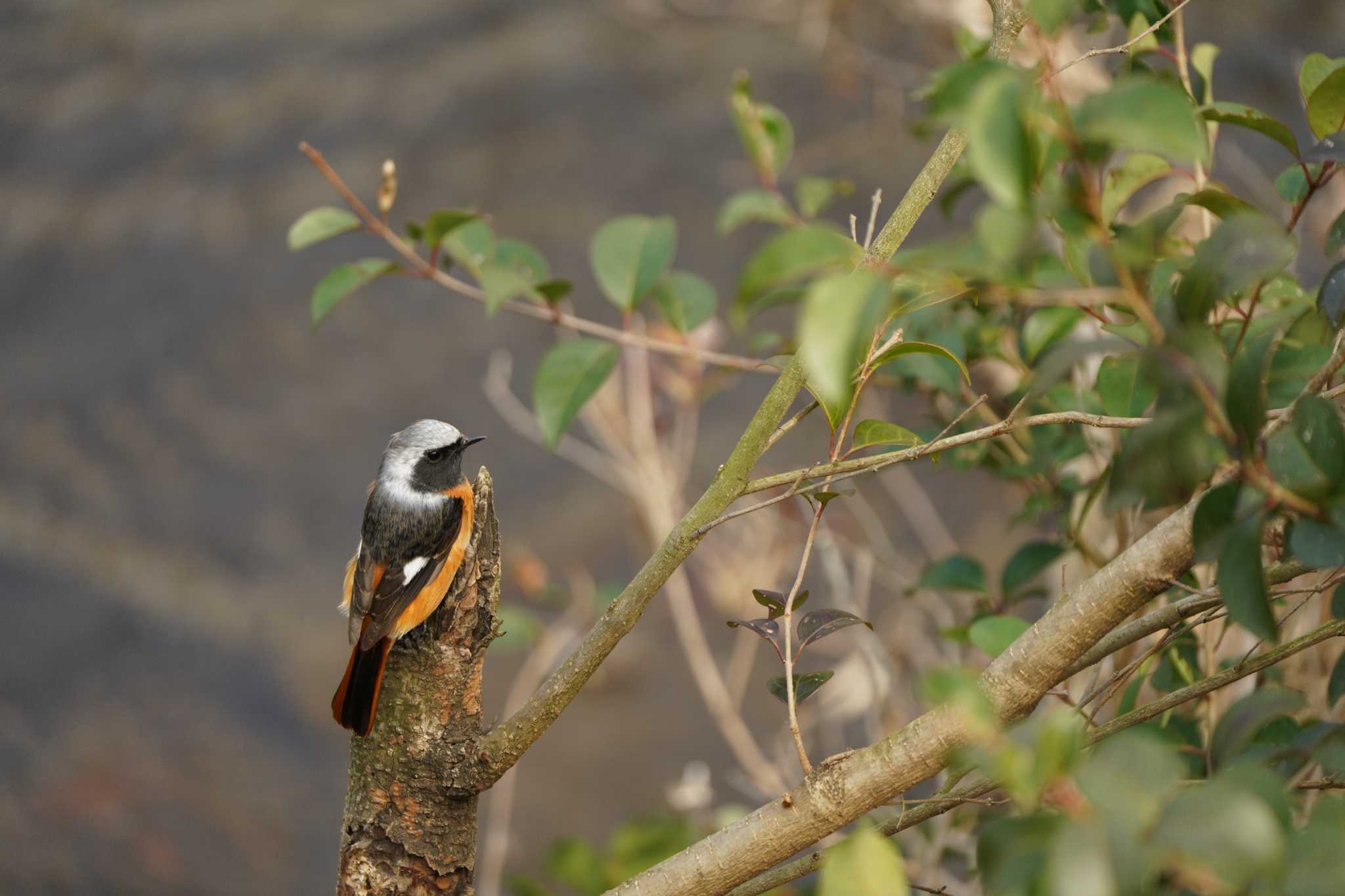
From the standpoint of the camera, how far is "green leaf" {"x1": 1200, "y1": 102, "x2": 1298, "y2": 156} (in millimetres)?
1196

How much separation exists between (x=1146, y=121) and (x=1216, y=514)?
0.31m

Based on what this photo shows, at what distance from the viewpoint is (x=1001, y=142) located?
1.98 feet

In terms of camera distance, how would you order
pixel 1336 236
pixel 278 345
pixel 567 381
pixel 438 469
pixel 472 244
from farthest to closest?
pixel 278 345 < pixel 438 469 < pixel 472 244 < pixel 567 381 < pixel 1336 236

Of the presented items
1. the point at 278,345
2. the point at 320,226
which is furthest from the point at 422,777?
the point at 278,345

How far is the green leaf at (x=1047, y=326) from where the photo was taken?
58.9 inches

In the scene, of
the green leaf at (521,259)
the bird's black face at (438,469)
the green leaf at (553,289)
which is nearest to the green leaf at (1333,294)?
the green leaf at (553,289)

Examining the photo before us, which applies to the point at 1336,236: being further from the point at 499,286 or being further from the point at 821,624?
the point at 499,286

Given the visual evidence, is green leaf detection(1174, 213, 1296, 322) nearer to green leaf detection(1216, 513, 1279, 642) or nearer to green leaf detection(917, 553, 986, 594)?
green leaf detection(1216, 513, 1279, 642)

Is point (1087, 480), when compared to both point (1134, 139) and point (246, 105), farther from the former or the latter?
point (246, 105)

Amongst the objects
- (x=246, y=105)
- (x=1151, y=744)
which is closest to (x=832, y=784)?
(x=1151, y=744)

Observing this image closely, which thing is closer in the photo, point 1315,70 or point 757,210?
point 1315,70

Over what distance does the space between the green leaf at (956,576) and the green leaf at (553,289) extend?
0.70m

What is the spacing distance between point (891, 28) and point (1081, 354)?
5.54 m

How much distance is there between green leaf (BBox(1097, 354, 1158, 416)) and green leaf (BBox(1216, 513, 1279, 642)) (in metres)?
0.55
